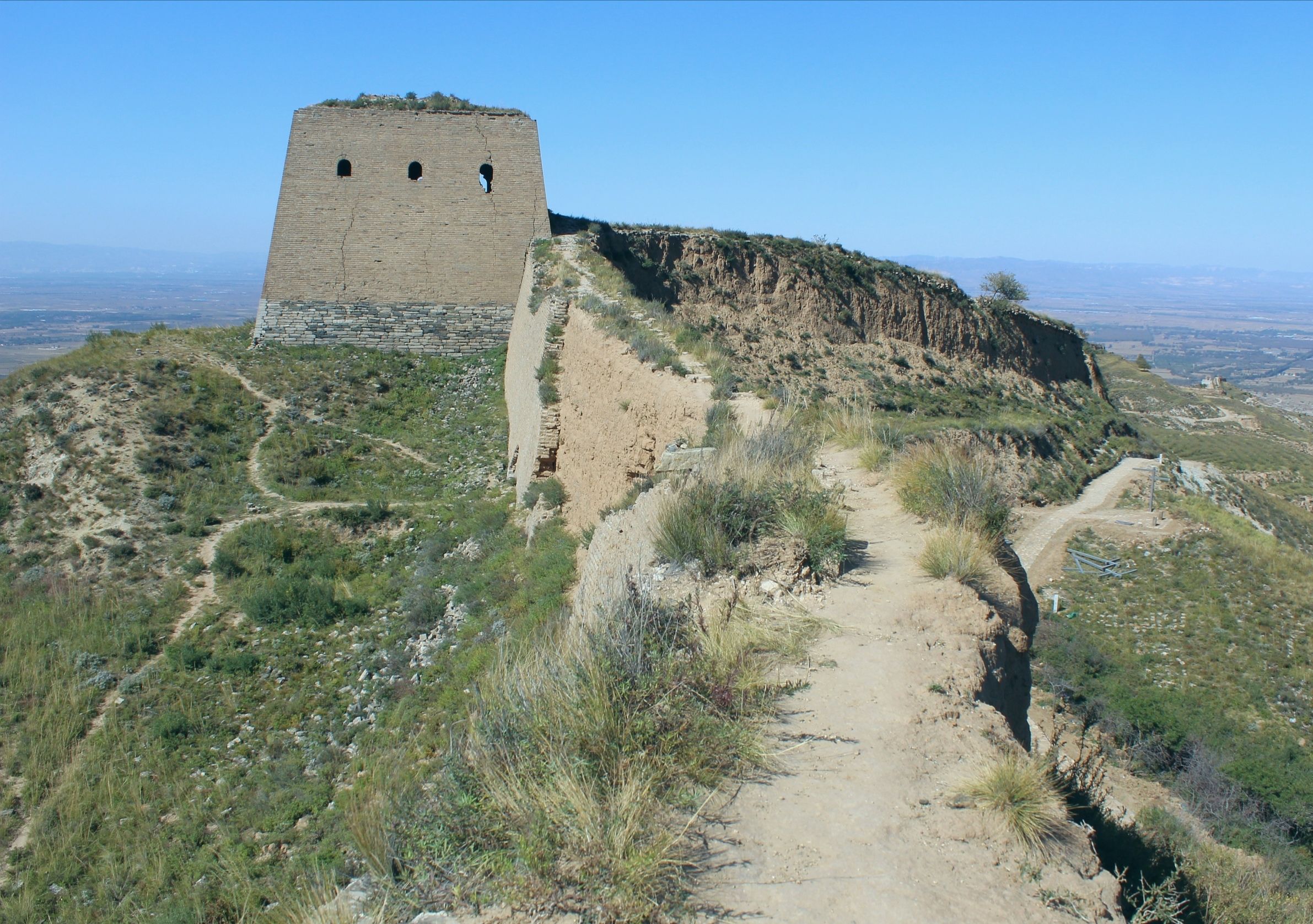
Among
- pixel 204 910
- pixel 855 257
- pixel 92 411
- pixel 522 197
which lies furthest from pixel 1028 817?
pixel 855 257

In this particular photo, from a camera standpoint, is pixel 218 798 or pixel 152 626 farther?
pixel 152 626

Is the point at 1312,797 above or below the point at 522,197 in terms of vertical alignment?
below

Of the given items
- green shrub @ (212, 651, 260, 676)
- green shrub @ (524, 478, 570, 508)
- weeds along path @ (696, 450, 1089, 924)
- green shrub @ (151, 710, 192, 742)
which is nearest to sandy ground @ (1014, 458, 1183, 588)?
green shrub @ (524, 478, 570, 508)

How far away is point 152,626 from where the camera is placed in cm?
1063

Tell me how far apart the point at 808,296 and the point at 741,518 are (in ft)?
59.0

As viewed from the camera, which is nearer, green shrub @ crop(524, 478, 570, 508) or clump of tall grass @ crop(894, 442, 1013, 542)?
clump of tall grass @ crop(894, 442, 1013, 542)

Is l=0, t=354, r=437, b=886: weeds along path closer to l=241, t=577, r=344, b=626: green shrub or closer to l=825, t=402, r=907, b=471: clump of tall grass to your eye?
l=241, t=577, r=344, b=626: green shrub

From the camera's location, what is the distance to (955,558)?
4938 mm

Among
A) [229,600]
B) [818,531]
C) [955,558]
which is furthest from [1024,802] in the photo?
[229,600]

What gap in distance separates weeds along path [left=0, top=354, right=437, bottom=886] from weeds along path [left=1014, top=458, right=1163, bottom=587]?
1177 centimetres

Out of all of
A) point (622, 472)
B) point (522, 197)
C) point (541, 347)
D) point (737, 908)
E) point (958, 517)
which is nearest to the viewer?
point (737, 908)

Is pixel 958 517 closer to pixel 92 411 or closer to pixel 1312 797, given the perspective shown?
pixel 1312 797

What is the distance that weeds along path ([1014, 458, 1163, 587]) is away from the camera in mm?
16719

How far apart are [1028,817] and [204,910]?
576cm
